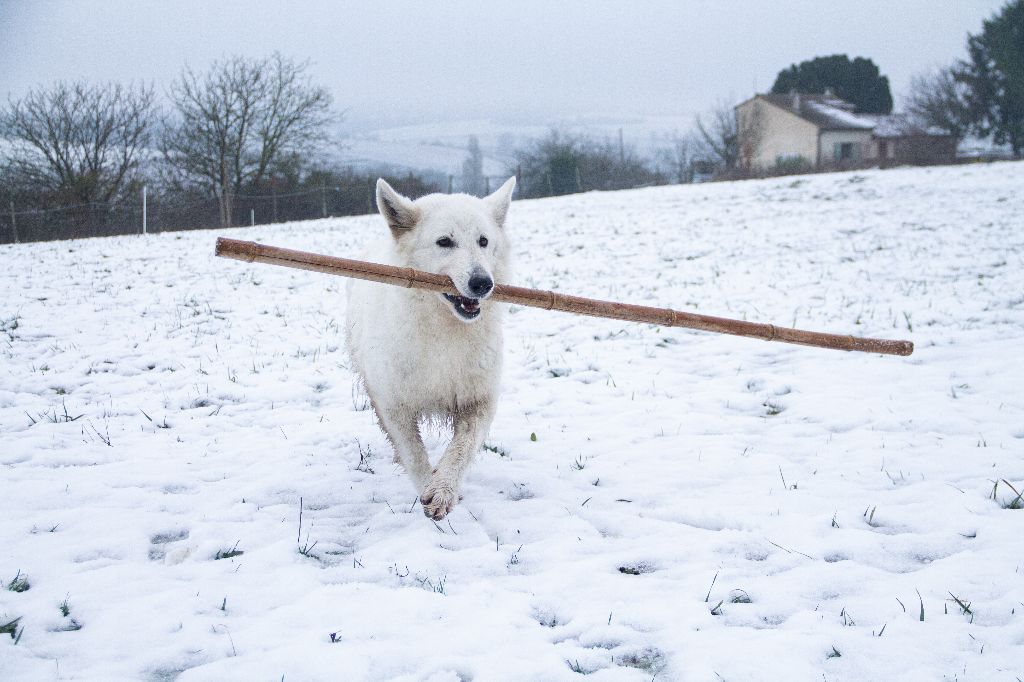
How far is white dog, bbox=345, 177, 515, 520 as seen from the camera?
3836mm

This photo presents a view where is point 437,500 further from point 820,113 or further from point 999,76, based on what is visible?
point 999,76

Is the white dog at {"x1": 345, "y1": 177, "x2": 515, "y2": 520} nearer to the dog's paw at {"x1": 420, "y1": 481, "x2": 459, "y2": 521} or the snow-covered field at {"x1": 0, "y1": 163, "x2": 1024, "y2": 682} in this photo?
the dog's paw at {"x1": 420, "y1": 481, "x2": 459, "y2": 521}

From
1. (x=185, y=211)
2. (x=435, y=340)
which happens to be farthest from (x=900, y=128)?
(x=435, y=340)

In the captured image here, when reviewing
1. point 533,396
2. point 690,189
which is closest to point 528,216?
point 690,189

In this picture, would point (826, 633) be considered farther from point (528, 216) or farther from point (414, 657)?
point (528, 216)

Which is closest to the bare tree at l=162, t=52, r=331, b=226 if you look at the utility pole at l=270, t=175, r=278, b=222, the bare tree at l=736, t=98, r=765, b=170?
the utility pole at l=270, t=175, r=278, b=222

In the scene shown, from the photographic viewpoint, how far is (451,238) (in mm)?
3848

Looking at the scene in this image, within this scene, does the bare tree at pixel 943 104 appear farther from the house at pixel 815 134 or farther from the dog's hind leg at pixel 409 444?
the dog's hind leg at pixel 409 444

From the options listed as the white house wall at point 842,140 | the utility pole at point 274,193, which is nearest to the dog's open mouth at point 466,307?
the utility pole at point 274,193

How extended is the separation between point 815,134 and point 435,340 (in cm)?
5276

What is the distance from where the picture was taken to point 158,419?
505 centimetres

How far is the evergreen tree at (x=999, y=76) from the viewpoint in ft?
149

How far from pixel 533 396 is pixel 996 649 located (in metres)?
3.76

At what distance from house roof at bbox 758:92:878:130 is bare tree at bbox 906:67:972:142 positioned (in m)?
4.87
